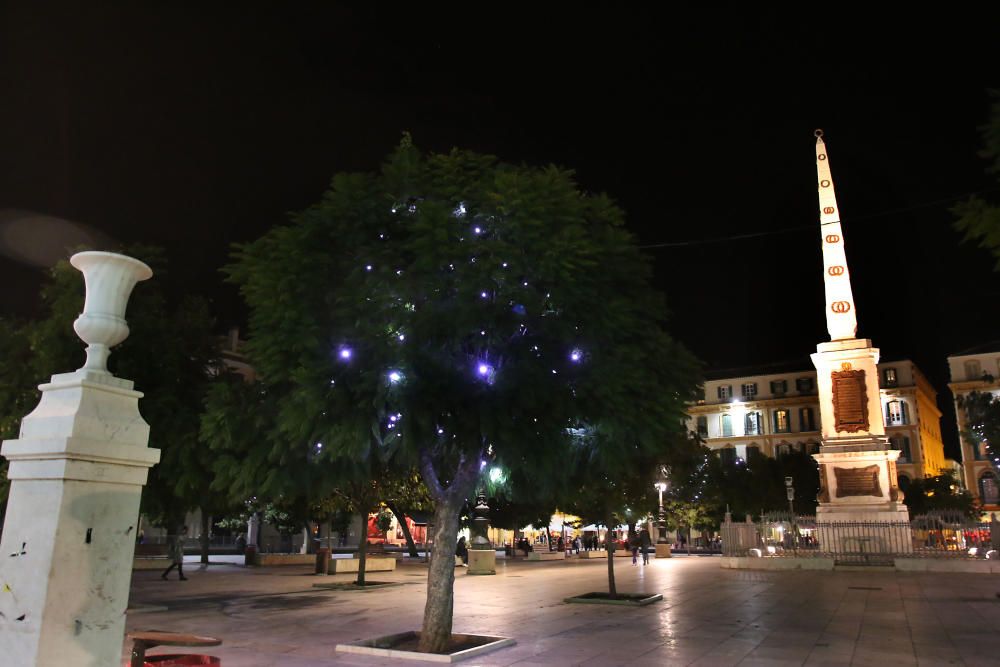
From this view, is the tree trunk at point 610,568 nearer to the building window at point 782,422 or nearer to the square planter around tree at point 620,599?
the square planter around tree at point 620,599

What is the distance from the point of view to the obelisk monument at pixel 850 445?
2919 cm

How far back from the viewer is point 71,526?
4.60 m

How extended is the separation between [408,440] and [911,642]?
8.50 metres

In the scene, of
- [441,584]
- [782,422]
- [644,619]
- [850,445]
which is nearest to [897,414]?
[782,422]

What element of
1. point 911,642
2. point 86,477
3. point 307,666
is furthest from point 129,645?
point 911,642

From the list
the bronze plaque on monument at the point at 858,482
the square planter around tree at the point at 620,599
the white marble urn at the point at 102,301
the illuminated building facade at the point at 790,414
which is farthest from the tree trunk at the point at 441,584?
the illuminated building facade at the point at 790,414

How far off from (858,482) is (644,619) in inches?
775

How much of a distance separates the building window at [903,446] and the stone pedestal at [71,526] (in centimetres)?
8319

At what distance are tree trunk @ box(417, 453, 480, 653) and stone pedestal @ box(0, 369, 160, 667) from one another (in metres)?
6.23

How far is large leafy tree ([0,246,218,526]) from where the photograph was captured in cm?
1466

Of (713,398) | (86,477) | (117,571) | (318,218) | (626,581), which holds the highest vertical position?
(713,398)

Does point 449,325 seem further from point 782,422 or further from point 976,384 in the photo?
point 976,384

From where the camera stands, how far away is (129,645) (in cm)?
1163

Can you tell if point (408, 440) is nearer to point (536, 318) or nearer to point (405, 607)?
point (536, 318)
